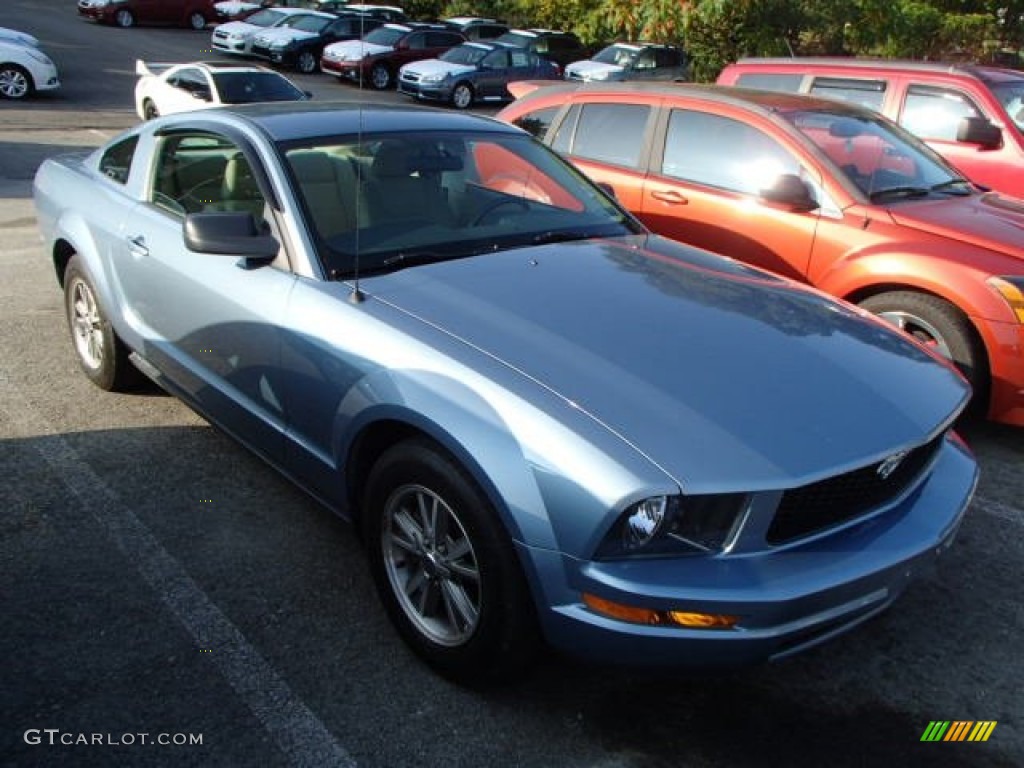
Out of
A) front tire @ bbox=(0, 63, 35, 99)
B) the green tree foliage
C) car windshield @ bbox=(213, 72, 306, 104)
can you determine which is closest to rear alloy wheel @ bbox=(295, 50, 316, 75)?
the green tree foliage

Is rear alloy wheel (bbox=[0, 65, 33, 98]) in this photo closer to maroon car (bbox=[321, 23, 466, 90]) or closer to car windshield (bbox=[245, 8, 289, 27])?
maroon car (bbox=[321, 23, 466, 90])

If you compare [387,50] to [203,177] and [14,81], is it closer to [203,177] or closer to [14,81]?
[14,81]

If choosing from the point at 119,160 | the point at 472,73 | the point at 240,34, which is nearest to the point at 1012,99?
the point at 119,160

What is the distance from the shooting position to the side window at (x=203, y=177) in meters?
3.66

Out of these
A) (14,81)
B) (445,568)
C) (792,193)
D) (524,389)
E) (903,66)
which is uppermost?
(903,66)

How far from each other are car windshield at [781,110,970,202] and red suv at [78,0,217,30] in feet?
101

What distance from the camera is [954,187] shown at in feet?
18.1

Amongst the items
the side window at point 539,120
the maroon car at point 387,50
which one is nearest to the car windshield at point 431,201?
the side window at point 539,120

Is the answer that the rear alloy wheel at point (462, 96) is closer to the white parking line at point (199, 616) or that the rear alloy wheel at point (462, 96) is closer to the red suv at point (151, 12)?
the red suv at point (151, 12)

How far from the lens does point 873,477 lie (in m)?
2.56

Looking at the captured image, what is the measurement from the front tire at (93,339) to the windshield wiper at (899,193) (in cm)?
409

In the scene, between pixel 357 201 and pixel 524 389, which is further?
pixel 357 201

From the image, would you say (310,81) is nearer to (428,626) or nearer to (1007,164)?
(1007,164)

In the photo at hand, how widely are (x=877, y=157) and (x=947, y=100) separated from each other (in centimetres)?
261
